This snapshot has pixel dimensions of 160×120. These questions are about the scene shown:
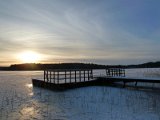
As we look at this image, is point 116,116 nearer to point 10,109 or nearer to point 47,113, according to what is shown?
point 47,113

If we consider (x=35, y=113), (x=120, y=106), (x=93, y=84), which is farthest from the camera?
(x=93, y=84)

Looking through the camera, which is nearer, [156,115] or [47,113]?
[156,115]

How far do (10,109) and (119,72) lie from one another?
66.1 ft

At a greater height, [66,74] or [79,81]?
[66,74]

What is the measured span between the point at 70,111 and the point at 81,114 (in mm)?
967

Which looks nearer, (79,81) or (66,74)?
(66,74)

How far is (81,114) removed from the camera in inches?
414

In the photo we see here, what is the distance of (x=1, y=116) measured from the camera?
10703 mm

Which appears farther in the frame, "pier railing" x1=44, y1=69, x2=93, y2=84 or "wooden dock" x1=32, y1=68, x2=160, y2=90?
"pier railing" x1=44, y1=69, x2=93, y2=84

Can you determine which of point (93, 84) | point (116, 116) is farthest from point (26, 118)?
point (93, 84)

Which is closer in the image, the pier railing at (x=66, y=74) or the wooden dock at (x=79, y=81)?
the wooden dock at (x=79, y=81)

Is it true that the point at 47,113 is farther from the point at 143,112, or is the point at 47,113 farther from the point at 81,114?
the point at 143,112

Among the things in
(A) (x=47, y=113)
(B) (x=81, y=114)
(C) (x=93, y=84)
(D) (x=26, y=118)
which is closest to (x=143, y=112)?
(B) (x=81, y=114)

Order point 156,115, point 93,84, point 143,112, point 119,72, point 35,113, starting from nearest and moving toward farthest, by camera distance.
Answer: point 156,115 → point 143,112 → point 35,113 → point 93,84 → point 119,72
